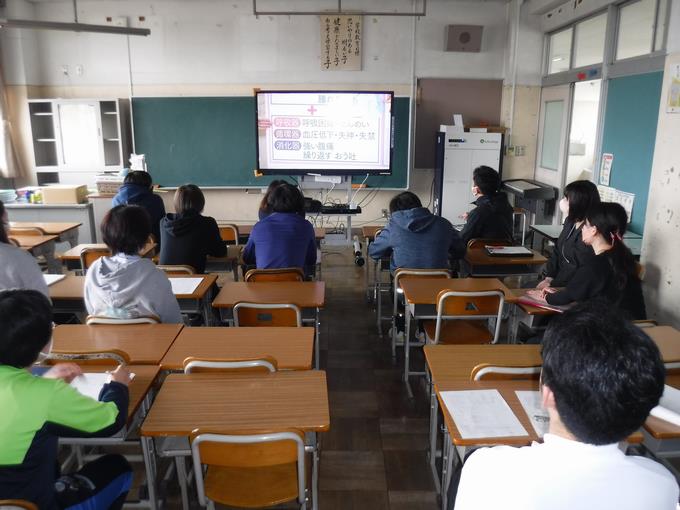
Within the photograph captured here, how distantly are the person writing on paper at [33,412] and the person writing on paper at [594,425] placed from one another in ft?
3.74

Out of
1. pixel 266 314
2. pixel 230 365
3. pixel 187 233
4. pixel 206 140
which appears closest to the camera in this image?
pixel 230 365

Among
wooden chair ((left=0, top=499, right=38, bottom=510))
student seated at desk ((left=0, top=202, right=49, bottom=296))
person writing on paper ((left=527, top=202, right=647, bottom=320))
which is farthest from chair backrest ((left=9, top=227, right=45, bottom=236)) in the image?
person writing on paper ((left=527, top=202, right=647, bottom=320))

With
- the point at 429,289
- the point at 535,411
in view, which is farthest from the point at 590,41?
the point at 535,411

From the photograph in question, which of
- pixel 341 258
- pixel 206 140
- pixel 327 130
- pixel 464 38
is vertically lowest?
pixel 341 258

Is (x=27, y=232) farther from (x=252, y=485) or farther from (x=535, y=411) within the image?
(x=535, y=411)

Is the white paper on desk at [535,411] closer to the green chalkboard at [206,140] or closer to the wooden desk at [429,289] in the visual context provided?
the wooden desk at [429,289]

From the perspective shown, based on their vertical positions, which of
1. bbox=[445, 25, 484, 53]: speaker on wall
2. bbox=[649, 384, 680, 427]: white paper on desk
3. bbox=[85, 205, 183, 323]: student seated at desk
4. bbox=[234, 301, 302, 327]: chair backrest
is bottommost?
bbox=[234, 301, 302, 327]: chair backrest

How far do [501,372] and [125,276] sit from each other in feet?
5.79

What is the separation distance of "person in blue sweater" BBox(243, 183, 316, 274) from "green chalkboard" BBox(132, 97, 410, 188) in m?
3.48

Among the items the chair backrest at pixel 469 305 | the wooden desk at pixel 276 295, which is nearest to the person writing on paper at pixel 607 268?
the chair backrest at pixel 469 305

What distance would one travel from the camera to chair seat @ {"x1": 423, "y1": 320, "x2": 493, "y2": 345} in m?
3.09

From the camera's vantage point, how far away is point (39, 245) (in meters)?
4.32

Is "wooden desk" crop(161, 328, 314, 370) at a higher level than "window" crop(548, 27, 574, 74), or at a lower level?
lower

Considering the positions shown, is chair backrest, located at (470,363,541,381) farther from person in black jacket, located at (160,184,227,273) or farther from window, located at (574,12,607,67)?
window, located at (574,12,607,67)
